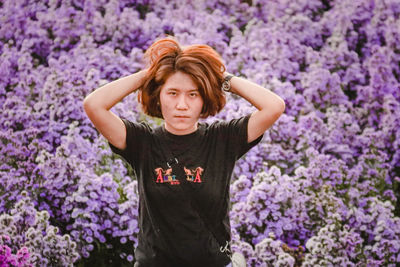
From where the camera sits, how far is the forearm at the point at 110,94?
184 centimetres

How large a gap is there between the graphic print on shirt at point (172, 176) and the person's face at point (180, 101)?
183 millimetres

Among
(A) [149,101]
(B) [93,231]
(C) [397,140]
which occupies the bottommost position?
(B) [93,231]

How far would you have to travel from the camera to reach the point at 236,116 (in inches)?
149

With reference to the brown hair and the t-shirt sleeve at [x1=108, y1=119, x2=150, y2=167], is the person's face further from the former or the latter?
the t-shirt sleeve at [x1=108, y1=119, x2=150, y2=167]

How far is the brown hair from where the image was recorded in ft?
6.13

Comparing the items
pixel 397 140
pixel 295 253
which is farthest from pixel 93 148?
pixel 397 140

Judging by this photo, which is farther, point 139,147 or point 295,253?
point 295,253

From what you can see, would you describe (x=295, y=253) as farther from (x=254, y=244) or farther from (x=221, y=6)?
(x=221, y=6)

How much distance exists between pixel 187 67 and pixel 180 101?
0.14 meters

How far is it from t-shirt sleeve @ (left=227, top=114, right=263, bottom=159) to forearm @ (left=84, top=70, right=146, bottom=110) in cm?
44

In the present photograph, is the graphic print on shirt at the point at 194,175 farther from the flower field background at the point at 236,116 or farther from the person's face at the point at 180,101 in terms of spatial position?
the flower field background at the point at 236,116

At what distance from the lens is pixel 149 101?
2008 mm

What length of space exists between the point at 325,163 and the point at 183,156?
1.99 metres

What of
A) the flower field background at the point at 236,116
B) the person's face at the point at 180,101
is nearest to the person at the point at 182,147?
the person's face at the point at 180,101
